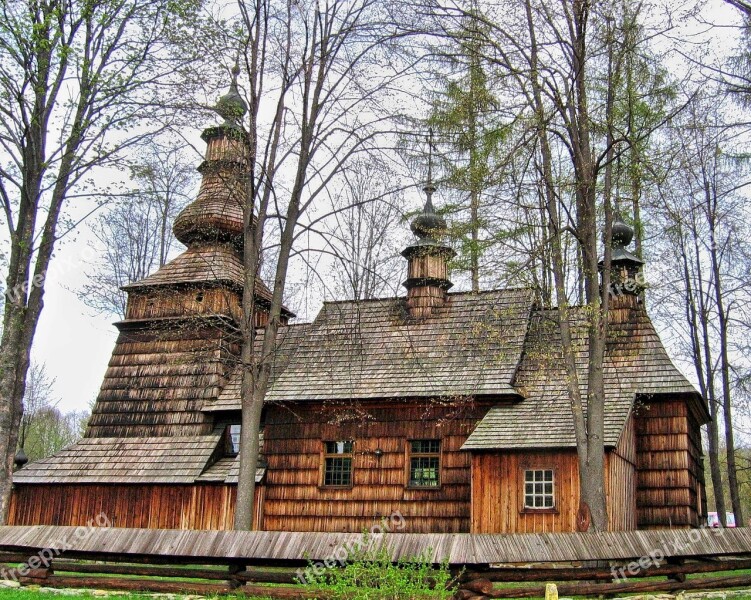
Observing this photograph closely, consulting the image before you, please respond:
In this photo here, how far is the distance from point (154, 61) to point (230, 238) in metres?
9.04

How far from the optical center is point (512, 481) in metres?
16.6

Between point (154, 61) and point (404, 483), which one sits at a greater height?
point (154, 61)

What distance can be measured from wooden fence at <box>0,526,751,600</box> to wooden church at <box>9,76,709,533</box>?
5.26 metres

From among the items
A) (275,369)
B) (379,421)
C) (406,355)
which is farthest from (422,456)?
(275,369)

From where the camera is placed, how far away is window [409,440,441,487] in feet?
59.9

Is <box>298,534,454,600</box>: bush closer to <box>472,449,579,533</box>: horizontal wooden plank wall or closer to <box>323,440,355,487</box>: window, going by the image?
<box>472,449,579,533</box>: horizontal wooden plank wall

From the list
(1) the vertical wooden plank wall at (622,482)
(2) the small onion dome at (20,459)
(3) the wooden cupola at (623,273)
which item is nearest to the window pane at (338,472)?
(1) the vertical wooden plank wall at (622,482)

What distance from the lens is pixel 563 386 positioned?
17391 millimetres

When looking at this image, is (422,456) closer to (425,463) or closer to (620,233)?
(425,463)

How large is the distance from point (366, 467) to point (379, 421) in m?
1.08

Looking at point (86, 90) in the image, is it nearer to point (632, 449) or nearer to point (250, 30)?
point (250, 30)

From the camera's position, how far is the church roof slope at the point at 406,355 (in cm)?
1844

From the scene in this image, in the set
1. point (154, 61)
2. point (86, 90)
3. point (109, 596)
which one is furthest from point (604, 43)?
point (109, 596)

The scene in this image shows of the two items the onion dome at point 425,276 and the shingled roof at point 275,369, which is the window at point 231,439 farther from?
the onion dome at point 425,276
